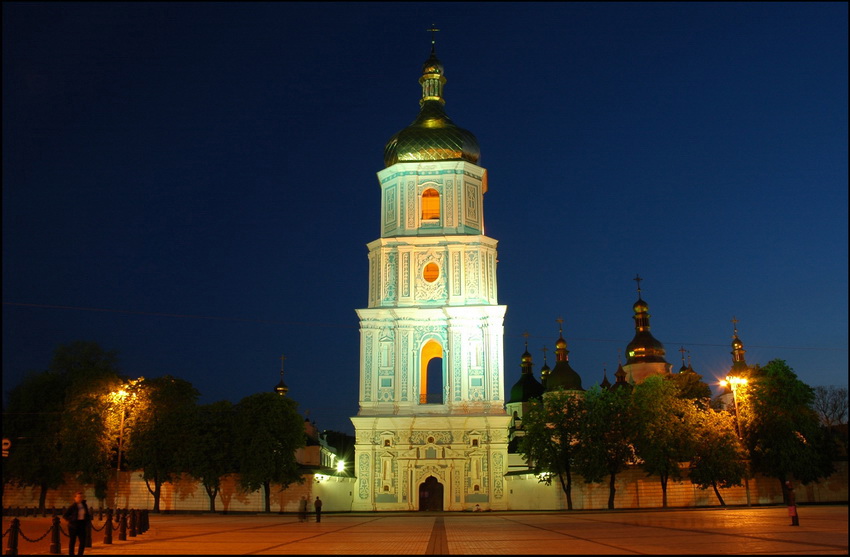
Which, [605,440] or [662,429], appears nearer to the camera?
[662,429]

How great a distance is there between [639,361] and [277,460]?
4514 centimetres

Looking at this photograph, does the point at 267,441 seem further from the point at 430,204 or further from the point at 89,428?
the point at 430,204

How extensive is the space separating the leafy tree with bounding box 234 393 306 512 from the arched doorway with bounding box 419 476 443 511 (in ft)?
24.0

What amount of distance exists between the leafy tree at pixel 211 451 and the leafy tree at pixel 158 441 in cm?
54

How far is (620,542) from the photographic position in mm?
19172

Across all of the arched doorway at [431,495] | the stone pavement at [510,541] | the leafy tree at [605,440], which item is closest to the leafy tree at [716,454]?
the leafy tree at [605,440]

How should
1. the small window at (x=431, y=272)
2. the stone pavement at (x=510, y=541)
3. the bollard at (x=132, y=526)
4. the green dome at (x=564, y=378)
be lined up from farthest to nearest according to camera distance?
the green dome at (x=564, y=378) < the small window at (x=431, y=272) < the bollard at (x=132, y=526) < the stone pavement at (x=510, y=541)

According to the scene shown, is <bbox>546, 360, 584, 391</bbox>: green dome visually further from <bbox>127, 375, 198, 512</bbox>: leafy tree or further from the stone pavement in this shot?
the stone pavement

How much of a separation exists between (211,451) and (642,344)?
48312 mm

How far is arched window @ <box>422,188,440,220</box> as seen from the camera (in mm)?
54281

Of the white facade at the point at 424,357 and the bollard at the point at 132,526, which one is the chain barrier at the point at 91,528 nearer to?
the bollard at the point at 132,526

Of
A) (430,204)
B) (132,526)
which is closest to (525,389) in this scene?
(430,204)

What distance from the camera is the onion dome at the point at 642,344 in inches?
3179

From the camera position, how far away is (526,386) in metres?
80.6
